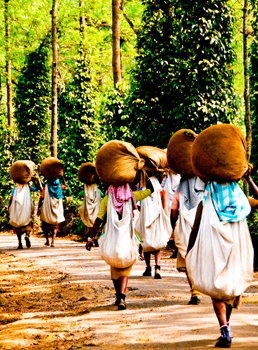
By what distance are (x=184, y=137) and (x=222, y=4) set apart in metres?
6.61

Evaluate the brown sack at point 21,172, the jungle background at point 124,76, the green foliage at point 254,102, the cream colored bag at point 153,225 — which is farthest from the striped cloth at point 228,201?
the green foliage at point 254,102

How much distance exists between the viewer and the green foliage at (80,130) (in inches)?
877

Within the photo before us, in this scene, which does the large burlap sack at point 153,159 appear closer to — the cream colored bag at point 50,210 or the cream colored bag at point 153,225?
the cream colored bag at point 153,225

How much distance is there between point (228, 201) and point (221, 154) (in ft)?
1.56

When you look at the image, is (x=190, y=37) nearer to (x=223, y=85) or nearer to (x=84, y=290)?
(x=223, y=85)

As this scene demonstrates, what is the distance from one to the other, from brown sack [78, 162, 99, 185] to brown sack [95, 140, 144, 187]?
24.2 feet

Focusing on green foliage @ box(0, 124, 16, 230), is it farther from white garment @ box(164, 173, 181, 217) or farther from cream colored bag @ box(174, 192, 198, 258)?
cream colored bag @ box(174, 192, 198, 258)

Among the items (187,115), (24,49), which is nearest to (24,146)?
(24,49)

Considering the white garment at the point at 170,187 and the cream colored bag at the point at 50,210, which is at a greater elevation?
the white garment at the point at 170,187

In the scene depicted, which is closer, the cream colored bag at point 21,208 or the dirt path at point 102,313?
the dirt path at point 102,313

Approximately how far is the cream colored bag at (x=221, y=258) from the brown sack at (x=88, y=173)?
9528mm

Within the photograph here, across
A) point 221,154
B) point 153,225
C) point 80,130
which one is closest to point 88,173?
point 153,225

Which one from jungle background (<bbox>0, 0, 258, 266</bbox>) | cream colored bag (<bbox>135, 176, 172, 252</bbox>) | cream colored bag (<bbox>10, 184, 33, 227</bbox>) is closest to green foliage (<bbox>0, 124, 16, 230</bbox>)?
jungle background (<bbox>0, 0, 258, 266</bbox>)

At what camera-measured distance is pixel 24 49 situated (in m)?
24.1
